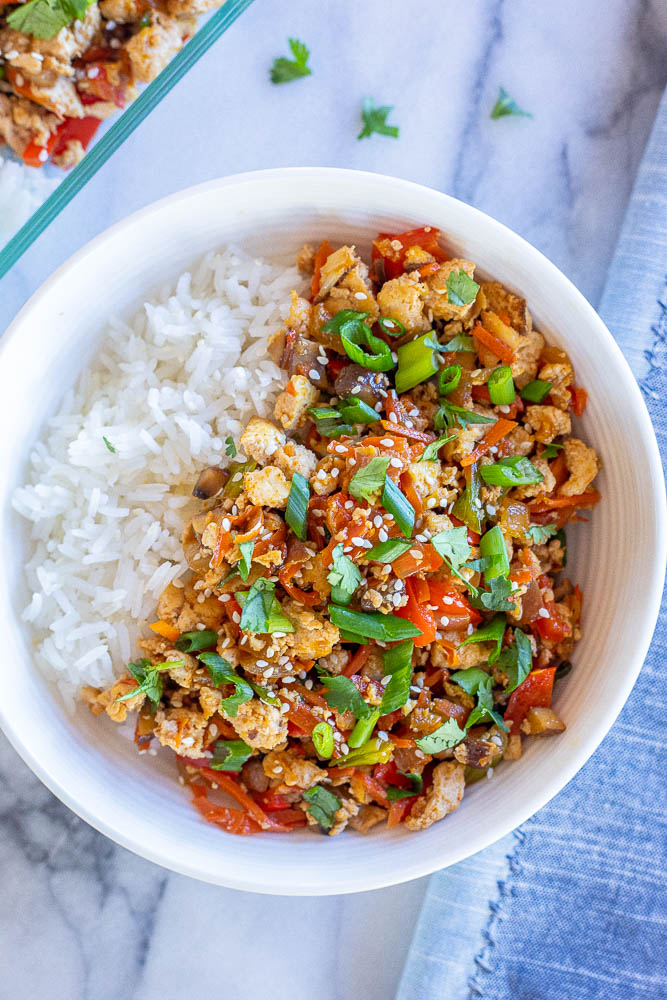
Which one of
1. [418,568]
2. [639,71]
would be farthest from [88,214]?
[639,71]

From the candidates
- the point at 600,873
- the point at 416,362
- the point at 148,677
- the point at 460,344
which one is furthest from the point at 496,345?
the point at 600,873

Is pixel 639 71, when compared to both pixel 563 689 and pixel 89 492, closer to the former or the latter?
pixel 563 689

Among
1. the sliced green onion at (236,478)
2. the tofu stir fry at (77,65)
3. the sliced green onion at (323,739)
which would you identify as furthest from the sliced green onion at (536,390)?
the tofu stir fry at (77,65)

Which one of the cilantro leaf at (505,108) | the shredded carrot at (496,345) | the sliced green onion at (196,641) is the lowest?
the sliced green onion at (196,641)

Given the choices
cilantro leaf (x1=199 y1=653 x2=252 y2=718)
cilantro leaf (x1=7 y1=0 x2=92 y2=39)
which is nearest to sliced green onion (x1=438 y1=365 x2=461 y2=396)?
cilantro leaf (x1=199 y1=653 x2=252 y2=718)

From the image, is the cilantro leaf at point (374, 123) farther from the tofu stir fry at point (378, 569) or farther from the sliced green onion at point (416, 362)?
the sliced green onion at point (416, 362)

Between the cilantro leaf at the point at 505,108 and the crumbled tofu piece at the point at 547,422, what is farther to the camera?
A: the cilantro leaf at the point at 505,108

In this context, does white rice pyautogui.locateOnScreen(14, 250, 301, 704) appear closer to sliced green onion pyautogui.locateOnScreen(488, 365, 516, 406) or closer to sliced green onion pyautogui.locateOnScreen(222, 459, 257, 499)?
sliced green onion pyautogui.locateOnScreen(222, 459, 257, 499)
